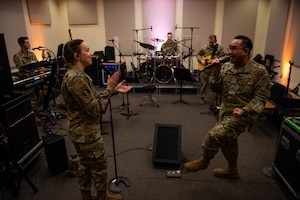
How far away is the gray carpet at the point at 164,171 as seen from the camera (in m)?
2.30

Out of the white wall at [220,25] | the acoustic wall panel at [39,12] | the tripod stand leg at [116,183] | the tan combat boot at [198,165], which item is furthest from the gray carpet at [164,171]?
the acoustic wall panel at [39,12]

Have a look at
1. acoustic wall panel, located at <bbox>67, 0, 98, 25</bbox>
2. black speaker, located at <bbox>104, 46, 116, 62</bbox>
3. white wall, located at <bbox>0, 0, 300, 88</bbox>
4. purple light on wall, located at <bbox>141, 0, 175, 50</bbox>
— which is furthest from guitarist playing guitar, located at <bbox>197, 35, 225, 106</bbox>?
acoustic wall panel, located at <bbox>67, 0, 98, 25</bbox>

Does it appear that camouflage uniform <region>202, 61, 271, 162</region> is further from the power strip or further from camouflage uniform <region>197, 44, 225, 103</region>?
camouflage uniform <region>197, 44, 225, 103</region>

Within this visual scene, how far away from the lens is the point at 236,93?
2156 mm

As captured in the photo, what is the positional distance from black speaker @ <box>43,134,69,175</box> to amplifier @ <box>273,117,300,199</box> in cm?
262

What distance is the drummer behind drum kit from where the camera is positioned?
6.43 meters

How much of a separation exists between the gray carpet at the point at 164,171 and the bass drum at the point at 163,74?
235 centimetres

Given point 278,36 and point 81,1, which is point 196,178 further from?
point 81,1

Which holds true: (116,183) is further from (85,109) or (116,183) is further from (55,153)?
(85,109)

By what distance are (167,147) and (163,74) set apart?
3.94m

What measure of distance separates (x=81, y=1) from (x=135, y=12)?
2.03 m

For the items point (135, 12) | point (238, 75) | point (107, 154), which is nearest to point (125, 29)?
point (135, 12)

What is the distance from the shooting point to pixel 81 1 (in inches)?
303

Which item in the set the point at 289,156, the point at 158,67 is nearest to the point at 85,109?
the point at 289,156
